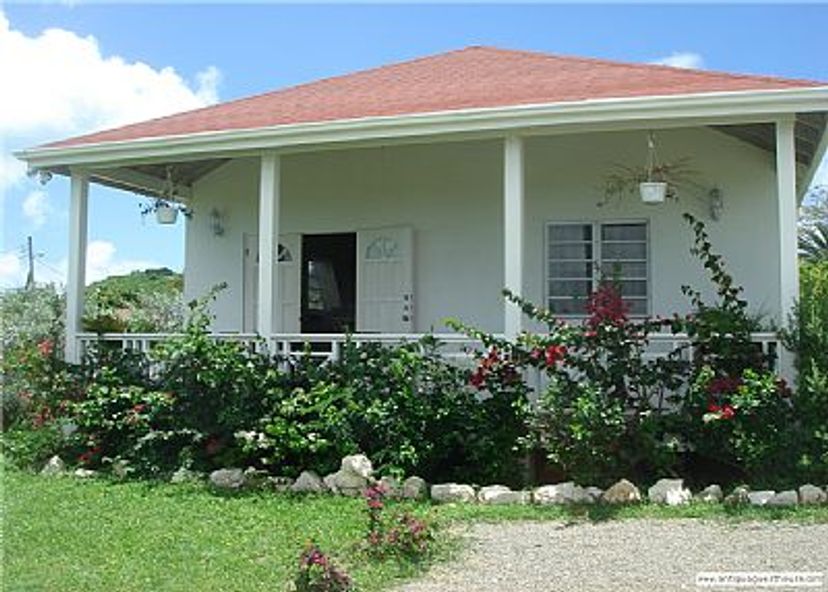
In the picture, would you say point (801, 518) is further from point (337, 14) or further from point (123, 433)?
point (337, 14)

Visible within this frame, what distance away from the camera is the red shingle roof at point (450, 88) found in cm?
873

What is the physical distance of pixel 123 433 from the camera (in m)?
9.52

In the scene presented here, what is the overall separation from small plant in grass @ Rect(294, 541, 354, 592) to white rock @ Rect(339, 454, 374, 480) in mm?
2895

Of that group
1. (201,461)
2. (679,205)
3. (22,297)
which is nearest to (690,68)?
(679,205)

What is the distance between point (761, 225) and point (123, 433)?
24.5ft

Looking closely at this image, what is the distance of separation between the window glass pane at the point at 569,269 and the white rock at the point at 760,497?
156 inches

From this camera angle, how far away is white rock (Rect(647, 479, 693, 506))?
7.20 meters

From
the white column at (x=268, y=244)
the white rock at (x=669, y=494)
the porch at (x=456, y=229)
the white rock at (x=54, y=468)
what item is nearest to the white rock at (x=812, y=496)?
the white rock at (x=669, y=494)

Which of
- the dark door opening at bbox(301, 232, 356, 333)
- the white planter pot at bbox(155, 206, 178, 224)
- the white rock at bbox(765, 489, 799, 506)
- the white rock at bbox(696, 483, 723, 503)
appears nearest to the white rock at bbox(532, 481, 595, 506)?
the white rock at bbox(696, 483, 723, 503)

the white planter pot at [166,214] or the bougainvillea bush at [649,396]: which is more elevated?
the white planter pot at [166,214]

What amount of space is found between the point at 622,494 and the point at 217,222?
7.49m

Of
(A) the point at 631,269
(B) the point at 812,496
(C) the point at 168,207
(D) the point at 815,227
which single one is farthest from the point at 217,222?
(D) the point at 815,227

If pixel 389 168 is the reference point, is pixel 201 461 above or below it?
below

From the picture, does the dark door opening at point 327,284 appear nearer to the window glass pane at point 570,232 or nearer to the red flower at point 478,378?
the window glass pane at point 570,232
